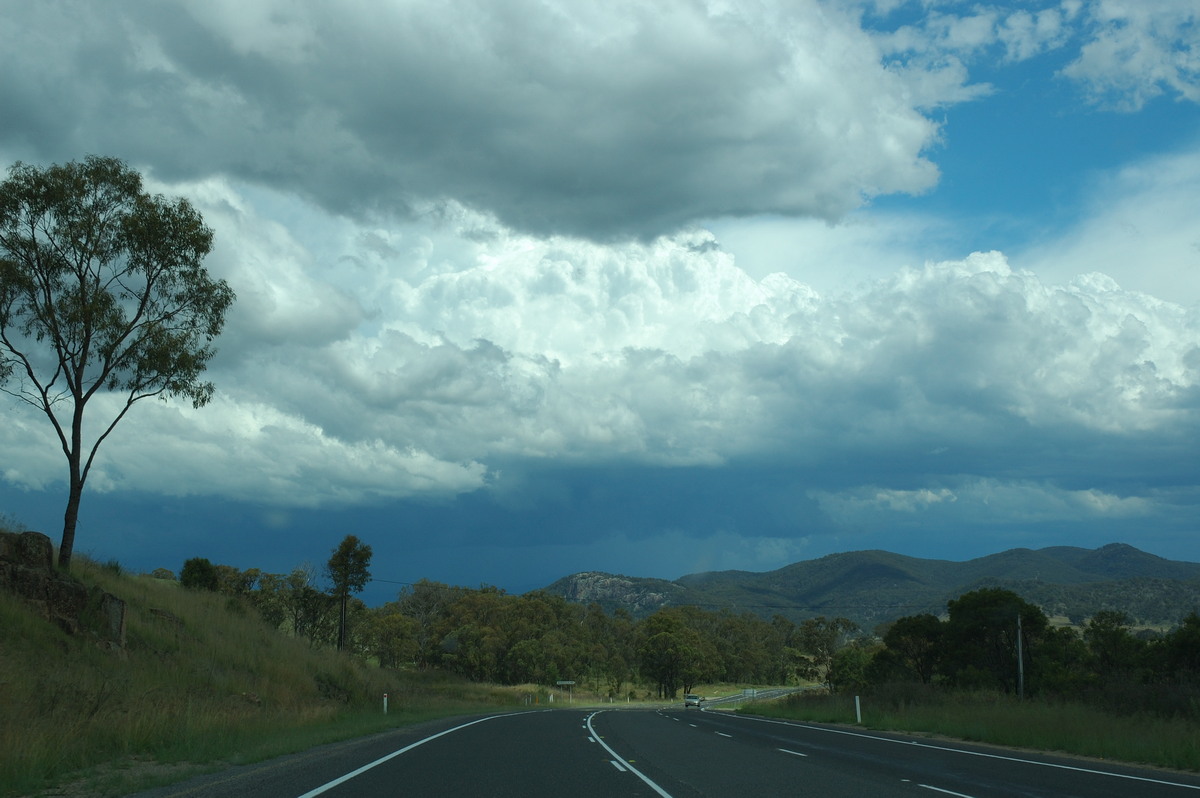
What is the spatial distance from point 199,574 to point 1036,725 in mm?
46186

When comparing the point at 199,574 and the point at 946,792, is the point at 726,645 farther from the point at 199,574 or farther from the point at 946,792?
the point at 946,792

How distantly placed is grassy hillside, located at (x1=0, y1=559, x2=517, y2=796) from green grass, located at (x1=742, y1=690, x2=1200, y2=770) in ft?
58.4

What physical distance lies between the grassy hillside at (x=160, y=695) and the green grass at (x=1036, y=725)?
17815 mm

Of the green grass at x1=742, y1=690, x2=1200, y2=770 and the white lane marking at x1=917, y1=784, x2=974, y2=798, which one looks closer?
the white lane marking at x1=917, y1=784, x2=974, y2=798

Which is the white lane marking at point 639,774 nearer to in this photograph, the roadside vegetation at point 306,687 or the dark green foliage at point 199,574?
the roadside vegetation at point 306,687

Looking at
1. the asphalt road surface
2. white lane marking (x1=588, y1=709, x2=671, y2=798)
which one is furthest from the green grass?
white lane marking (x1=588, y1=709, x2=671, y2=798)

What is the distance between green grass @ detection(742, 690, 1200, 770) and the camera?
18881 mm

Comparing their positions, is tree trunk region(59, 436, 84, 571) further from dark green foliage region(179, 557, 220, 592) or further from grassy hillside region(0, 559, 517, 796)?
dark green foliage region(179, 557, 220, 592)

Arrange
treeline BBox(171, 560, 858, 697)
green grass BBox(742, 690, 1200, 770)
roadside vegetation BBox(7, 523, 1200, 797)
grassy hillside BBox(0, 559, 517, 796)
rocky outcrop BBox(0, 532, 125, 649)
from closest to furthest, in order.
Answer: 1. grassy hillside BBox(0, 559, 517, 796)
2. roadside vegetation BBox(7, 523, 1200, 797)
3. green grass BBox(742, 690, 1200, 770)
4. rocky outcrop BBox(0, 532, 125, 649)
5. treeline BBox(171, 560, 858, 697)

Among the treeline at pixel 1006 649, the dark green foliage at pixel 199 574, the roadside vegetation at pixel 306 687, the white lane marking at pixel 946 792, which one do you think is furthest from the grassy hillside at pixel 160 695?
the treeline at pixel 1006 649

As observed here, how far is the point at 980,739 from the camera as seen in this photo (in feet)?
84.7

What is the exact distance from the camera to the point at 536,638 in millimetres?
107875

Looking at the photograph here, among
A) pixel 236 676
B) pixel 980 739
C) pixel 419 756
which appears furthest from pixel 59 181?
pixel 980 739

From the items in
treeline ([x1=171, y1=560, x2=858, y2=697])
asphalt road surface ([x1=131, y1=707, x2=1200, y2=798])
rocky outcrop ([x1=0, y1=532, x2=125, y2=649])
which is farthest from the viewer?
treeline ([x1=171, y1=560, x2=858, y2=697])
